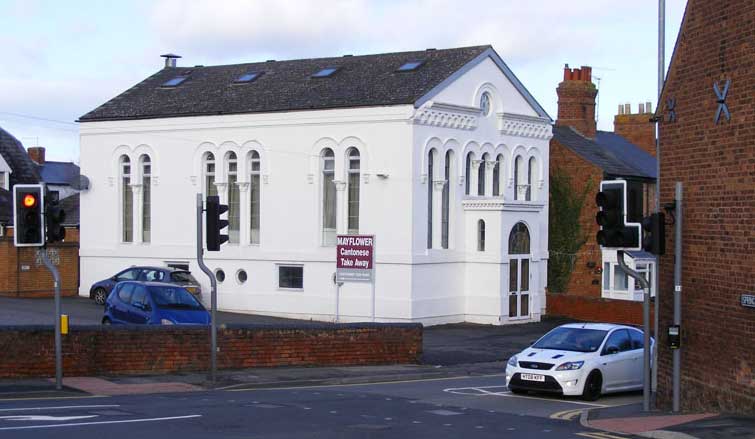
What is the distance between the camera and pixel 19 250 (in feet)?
141

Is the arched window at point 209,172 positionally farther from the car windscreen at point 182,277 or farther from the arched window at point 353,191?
the arched window at point 353,191

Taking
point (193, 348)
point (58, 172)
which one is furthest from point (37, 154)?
point (193, 348)

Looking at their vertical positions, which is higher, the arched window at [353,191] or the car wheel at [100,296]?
the arched window at [353,191]

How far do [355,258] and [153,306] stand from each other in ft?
25.6

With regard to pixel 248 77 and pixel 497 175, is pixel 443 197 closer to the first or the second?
pixel 497 175

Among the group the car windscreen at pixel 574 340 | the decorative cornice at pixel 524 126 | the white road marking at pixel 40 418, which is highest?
the decorative cornice at pixel 524 126

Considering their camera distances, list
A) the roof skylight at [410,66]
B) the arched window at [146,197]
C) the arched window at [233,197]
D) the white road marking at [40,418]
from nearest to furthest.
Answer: the white road marking at [40,418]
the roof skylight at [410,66]
the arched window at [233,197]
the arched window at [146,197]

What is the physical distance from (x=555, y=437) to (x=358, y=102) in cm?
2425

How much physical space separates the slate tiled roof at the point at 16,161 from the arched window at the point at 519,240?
28.1m

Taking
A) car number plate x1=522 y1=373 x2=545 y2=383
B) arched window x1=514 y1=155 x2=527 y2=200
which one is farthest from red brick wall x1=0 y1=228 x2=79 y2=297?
car number plate x1=522 y1=373 x2=545 y2=383

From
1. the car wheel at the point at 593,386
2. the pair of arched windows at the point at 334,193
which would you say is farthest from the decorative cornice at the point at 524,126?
the car wheel at the point at 593,386

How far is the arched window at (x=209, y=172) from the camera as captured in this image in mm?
42531

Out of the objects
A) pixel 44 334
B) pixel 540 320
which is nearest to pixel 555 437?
pixel 44 334

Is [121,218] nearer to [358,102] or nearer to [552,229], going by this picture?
[358,102]
